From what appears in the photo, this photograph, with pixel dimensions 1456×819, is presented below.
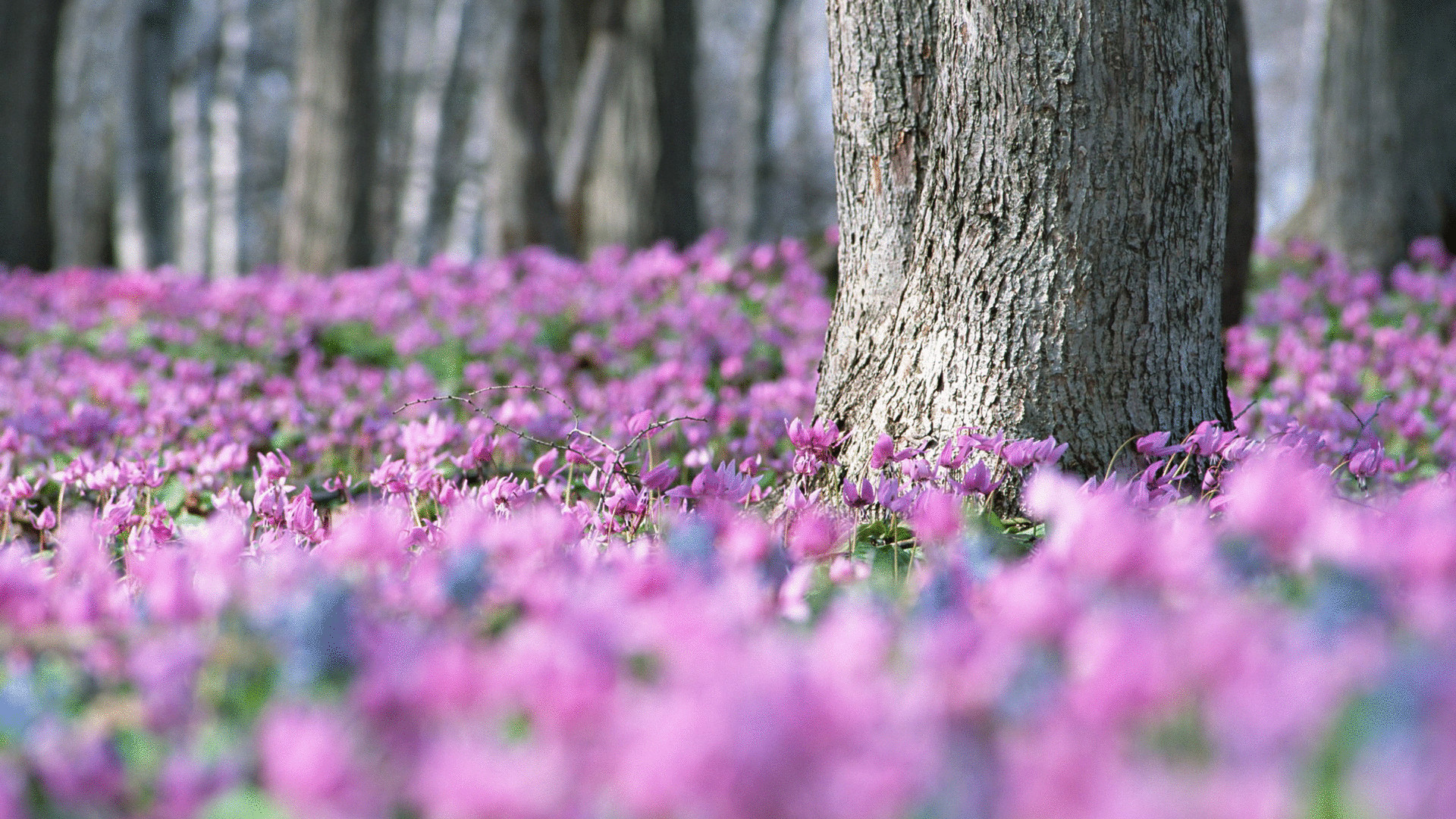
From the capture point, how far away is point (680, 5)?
1112 cm

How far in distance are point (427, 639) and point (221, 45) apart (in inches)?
959

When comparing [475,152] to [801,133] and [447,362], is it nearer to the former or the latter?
[801,133]

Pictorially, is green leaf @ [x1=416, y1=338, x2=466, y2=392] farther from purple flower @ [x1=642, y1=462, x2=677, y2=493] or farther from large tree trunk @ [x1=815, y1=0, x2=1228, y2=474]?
purple flower @ [x1=642, y1=462, x2=677, y2=493]

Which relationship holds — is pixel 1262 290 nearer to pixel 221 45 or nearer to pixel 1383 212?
pixel 1383 212

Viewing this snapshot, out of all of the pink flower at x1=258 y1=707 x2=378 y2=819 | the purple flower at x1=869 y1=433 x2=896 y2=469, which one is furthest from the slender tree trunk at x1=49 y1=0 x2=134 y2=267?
the pink flower at x1=258 y1=707 x2=378 y2=819

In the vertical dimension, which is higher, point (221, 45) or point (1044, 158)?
point (221, 45)

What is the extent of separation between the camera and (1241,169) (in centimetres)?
612

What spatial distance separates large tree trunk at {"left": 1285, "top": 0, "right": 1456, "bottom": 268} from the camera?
8.68 m

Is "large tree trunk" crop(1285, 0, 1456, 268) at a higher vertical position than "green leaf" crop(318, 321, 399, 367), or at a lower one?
higher

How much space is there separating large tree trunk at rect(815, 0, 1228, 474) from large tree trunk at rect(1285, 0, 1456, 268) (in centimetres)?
624

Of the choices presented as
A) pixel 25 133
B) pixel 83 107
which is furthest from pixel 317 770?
pixel 83 107

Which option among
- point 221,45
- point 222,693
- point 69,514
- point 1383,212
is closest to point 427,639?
point 222,693

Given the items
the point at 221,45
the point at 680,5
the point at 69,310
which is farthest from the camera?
the point at 221,45

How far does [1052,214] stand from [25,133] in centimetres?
1052
